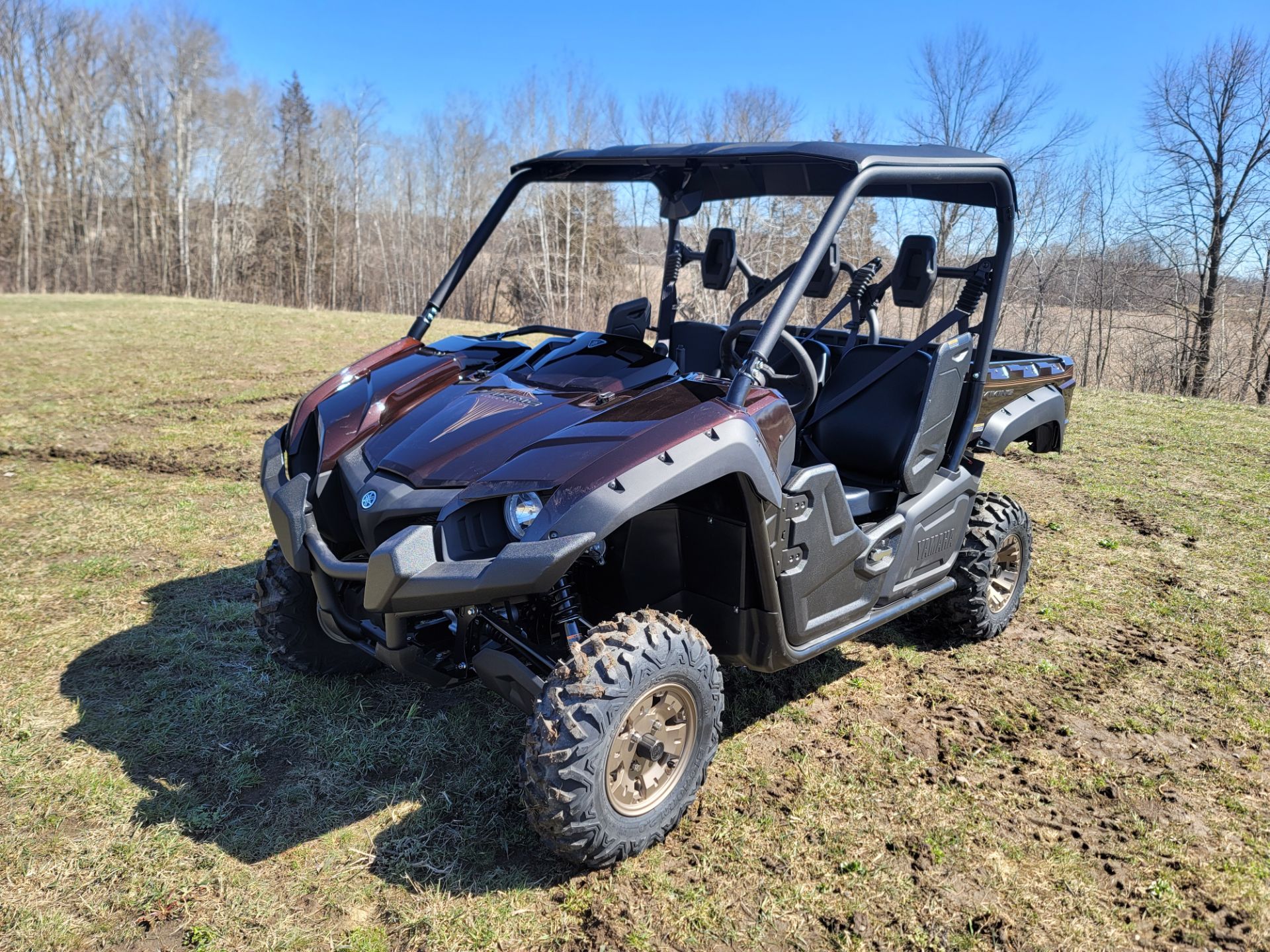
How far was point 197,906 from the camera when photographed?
8.06 ft

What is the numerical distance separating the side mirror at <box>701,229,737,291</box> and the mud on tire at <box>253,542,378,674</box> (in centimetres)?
206

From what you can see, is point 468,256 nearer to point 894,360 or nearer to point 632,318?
point 632,318

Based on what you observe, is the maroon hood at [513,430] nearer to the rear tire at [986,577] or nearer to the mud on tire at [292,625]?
the mud on tire at [292,625]

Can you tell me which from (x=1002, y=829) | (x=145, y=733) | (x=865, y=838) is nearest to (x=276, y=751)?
(x=145, y=733)

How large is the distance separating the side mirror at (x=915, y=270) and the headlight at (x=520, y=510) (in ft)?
5.79

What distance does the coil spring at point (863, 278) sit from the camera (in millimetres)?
4098

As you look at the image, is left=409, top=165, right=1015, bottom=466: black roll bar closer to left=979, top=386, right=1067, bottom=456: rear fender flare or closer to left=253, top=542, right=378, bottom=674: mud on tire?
left=979, top=386, right=1067, bottom=456: rear fender flare

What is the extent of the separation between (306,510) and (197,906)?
115 centimetres

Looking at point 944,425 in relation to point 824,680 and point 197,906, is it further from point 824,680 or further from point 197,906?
point 197,906

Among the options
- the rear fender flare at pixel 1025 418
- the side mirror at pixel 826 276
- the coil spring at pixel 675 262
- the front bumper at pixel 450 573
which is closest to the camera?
the front bumper at pixel 450 573

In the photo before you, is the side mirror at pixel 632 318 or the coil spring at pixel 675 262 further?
the coil spring at pixel 675 262

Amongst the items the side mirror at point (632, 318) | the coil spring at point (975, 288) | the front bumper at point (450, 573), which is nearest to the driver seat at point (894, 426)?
the coil spring at point (975, 288)

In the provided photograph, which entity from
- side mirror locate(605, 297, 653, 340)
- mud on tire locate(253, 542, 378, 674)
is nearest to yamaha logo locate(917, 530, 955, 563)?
side mirror locate(605, 297, 653, 340)

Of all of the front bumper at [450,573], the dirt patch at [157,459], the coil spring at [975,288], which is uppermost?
the coil spring at [975,288]
